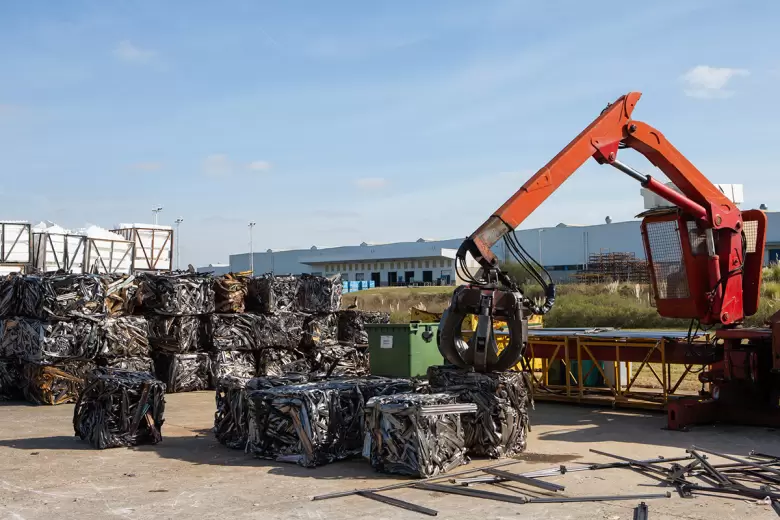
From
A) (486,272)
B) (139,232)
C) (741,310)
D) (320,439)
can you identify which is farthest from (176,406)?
(139,232)

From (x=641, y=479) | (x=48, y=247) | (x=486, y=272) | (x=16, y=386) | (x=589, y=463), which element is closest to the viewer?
(x=641, y=479)

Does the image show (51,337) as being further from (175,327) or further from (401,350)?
(401,350)

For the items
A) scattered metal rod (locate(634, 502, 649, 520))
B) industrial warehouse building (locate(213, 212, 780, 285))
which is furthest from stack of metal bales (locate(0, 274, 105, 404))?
industrial warehouse building (locate(213, 212, 780, 285))

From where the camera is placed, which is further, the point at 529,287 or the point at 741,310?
the point at 529,287

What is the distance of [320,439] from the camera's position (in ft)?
31.9

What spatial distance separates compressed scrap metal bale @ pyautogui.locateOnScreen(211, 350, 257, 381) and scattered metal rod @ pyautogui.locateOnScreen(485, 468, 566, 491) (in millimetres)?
10206

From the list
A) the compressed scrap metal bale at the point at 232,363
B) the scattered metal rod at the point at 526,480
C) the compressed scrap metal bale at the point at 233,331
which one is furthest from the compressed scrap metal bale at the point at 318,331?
the scattered metal rod at the point at 526,480

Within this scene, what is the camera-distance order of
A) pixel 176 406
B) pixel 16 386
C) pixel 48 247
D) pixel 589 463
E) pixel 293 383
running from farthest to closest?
pixel 48 247 → pixel 16 386 → pixel 176 406 → pixel 293 383 → pixel 589 463

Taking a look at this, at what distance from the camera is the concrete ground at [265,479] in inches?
296

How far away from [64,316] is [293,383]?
7.30m

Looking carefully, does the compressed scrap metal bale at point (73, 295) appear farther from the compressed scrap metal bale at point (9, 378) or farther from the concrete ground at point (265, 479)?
the concrete ground at point (265, 479)

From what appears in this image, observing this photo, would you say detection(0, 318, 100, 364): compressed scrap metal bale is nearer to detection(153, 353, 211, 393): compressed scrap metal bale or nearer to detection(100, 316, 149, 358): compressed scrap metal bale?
detection(100, 316, 149, 358): compressed scrap metal bale

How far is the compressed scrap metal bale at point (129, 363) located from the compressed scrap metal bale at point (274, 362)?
8.90 ft

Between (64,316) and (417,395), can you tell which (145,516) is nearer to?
(417,395)
